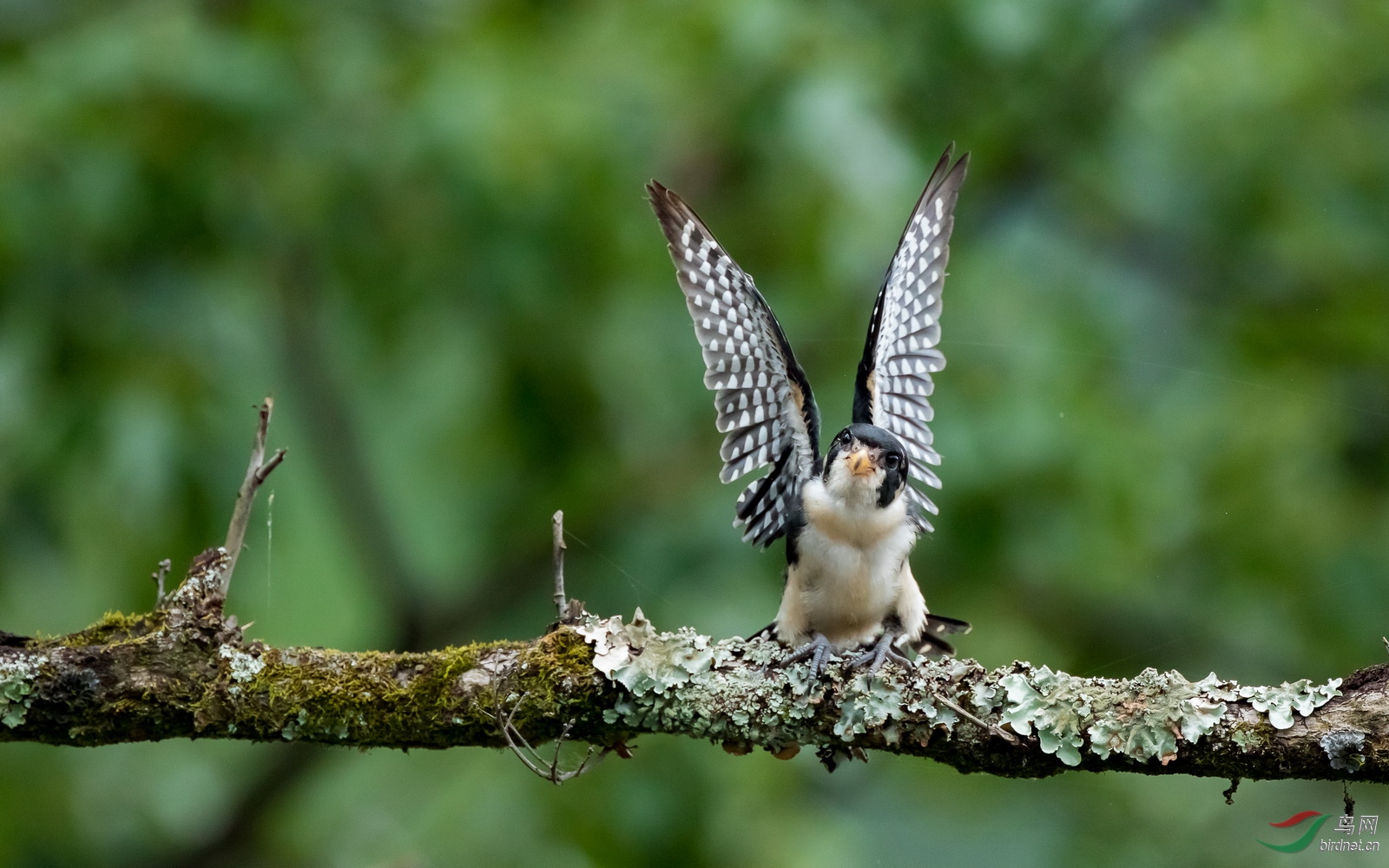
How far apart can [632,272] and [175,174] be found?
66.7 inches

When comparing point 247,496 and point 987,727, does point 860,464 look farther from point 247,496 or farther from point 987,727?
point 247,496

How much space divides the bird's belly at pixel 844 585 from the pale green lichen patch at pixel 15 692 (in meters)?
1.57

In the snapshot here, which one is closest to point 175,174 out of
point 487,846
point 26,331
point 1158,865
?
point 26,331

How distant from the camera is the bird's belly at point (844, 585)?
2.91 metres

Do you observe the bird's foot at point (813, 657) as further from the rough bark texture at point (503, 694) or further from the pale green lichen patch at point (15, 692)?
the pale green lichen patch at point (15, 692)

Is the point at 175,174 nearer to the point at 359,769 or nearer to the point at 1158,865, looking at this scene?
the point at 359,769

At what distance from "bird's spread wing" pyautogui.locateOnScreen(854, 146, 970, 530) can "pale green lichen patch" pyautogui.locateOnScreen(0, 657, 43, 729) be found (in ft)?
6.56

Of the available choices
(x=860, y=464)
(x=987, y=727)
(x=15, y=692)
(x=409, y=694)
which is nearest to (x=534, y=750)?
(x=409, y=694)

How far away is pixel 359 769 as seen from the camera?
7.83 meters

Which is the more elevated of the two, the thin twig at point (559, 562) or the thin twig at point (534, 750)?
the thin twig at point (559, 562)

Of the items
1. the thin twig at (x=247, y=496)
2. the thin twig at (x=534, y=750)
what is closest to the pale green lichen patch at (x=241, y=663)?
the thin twig at (x=247, y=496)

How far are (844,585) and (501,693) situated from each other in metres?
0.96

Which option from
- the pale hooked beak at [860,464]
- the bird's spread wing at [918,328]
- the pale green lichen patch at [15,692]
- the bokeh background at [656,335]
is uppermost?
the bokeh background at [656,335]

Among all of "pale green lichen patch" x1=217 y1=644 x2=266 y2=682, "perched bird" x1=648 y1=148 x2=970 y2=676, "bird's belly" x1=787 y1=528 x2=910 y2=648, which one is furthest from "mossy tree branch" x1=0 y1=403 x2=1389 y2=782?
"bird's belly" x1=787 y1=528 x2=910 y2=648
